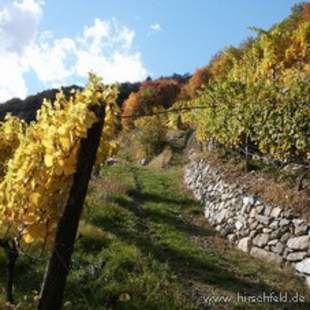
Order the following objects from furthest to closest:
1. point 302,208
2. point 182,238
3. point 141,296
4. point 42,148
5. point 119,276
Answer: point 182,238
point 302,208
point 119,276
point 141,296
point 42,148

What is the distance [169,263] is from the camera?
9.59m

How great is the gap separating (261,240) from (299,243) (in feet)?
4.09

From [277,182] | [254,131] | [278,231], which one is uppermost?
[254,131]

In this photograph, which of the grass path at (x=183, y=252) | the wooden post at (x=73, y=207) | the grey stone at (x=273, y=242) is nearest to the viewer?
the wooden post at (x=73, y=207)

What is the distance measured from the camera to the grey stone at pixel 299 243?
9695mm

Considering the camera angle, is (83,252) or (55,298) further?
(83,252)

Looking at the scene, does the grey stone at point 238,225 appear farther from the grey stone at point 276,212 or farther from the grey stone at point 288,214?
the grey stone at point 288,214

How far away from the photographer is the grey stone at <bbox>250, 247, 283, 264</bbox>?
10.3m

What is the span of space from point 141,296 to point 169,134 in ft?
81.0

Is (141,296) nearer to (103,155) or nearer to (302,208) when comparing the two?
(103,155)

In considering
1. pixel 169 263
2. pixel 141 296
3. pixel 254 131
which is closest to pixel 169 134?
pixel 254 131

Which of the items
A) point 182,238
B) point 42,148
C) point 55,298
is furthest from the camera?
point 182,238

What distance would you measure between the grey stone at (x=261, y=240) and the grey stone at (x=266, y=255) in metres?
0.13

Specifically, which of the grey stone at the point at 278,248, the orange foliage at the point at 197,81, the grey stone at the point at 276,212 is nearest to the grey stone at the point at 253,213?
the grey stone at the point at 276,212
